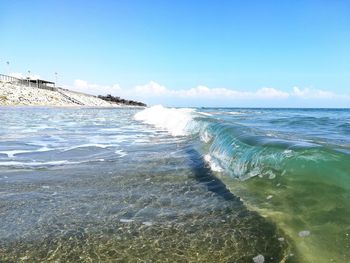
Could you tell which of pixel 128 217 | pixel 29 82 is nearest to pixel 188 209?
pixel 128 217

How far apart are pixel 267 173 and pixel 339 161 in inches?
42.0

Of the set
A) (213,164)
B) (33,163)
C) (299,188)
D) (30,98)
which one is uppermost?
(299,188)

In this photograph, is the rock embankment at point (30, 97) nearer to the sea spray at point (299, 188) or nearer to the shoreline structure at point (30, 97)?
the shoreline structure at point (30, 97)

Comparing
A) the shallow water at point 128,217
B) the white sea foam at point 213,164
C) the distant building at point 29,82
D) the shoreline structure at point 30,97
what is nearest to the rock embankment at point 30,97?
the shoreline structure at point 30,97

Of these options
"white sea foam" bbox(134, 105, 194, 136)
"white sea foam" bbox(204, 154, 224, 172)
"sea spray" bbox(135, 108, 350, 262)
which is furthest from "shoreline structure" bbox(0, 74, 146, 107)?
"sea spray" bbox(135, 108, 350, 262)

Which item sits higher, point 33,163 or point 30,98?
point 30,98

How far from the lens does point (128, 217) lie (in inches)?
185

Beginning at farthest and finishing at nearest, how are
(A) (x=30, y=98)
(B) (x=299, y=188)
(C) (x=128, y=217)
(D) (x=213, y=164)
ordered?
(A) (x=30, y=98), (D) (x=213, y=164), (B) (x=299, y=188), (C) (x=128, y=217)

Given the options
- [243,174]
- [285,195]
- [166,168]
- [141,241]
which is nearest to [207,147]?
[166,168]

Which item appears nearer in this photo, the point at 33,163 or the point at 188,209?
the point at 188,209

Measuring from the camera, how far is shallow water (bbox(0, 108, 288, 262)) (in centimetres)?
368

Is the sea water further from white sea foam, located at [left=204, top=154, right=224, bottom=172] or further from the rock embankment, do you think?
the rock embankment

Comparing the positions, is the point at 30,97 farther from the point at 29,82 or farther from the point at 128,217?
the point at 128,217

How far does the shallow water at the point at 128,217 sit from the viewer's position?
3684 mm
